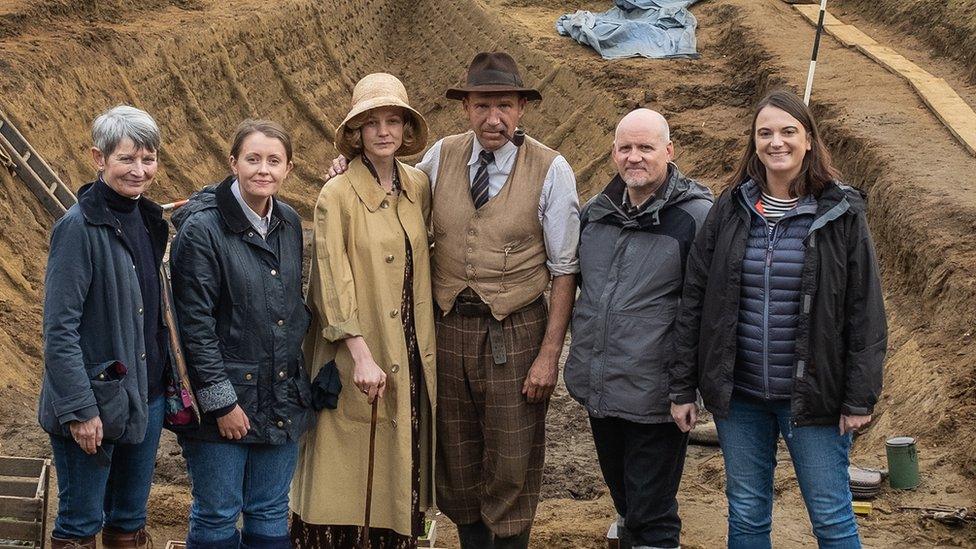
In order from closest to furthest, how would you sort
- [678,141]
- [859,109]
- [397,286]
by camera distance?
[397,286], [859,109], [678,141]

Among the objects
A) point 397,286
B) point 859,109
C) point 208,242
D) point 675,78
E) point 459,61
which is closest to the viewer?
point 208,242

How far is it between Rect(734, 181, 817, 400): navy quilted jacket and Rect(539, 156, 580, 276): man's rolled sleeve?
0.75m

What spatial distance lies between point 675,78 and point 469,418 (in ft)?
33.6

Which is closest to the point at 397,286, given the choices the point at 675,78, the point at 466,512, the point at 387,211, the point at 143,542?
the point at 387,211

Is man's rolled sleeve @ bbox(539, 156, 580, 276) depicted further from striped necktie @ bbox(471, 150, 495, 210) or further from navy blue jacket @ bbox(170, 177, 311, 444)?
navy blue jacket @ bbox(170, 177, 311, 444)

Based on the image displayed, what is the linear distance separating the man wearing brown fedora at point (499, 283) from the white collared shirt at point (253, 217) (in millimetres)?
464

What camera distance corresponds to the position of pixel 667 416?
13.9ft

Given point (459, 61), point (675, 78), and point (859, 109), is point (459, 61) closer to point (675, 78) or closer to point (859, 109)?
point (675, 78)

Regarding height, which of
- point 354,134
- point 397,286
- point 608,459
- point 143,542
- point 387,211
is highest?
point 354,134

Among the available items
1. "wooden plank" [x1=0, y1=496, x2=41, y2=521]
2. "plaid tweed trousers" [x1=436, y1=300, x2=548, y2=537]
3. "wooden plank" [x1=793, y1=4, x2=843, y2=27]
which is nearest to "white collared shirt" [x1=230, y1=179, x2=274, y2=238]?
"plaid tweed trousers" [x1=436, y1=300, x2=548, y2=537]

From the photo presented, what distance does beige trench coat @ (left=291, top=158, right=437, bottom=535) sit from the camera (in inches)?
174

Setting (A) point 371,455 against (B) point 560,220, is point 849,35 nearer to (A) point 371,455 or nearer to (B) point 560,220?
(B) point 560,220

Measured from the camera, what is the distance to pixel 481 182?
4586 millimetres

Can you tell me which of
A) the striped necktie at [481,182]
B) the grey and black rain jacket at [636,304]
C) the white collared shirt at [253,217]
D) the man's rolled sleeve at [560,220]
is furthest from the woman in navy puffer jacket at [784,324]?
the white collared shirt at [253,217]
